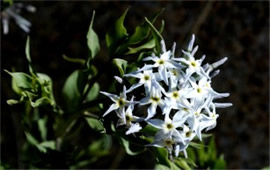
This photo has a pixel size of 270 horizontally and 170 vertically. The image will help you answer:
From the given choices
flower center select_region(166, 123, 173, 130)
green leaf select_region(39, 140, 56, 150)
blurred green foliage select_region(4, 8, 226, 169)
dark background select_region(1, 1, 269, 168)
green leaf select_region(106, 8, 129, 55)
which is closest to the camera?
flower center select_region(166, 123, 173, 130)

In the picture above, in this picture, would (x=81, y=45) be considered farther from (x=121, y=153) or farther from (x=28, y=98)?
(x=28, y=98)

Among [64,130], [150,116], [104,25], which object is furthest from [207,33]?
[150,116]

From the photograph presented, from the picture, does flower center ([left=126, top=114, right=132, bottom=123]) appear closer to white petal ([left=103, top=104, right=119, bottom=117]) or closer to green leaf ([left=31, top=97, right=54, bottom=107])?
white petal ([left=103, top=104, right=119, bottom=117])

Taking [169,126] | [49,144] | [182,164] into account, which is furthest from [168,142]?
[49,144]

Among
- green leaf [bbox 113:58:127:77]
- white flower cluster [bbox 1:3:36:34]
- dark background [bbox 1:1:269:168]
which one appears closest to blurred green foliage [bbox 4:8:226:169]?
green leaf [bbox 113:58:127:77]

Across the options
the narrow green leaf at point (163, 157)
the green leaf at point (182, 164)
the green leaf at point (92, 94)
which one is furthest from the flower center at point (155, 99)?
the green leaf at point (92, 94)

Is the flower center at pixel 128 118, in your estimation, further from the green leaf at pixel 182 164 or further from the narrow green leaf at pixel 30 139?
the narrow green leaf at pixel 30 139
